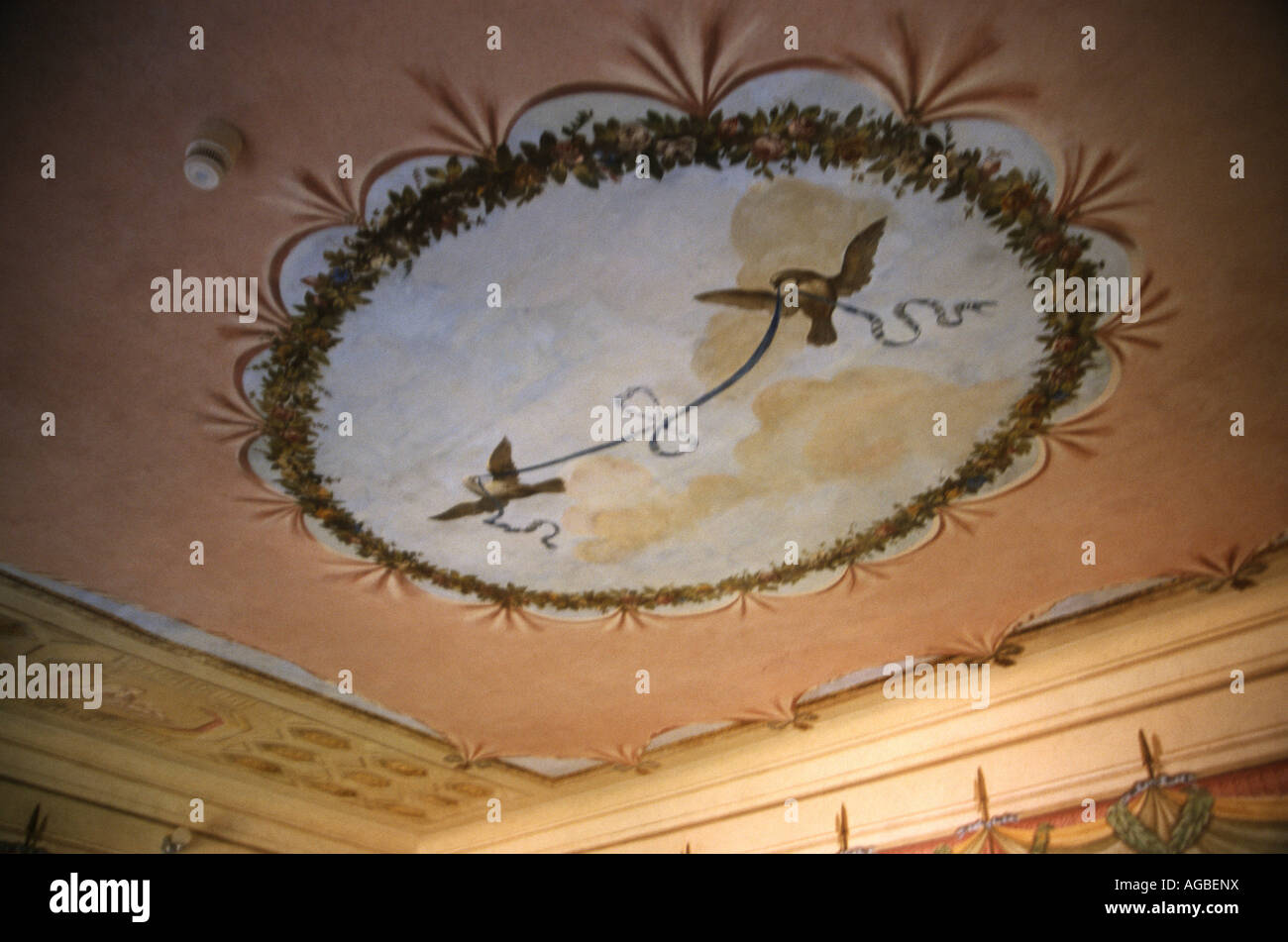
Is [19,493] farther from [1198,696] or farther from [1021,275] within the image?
[1198,696]

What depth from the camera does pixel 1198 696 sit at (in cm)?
677

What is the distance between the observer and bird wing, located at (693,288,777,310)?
15.4ft

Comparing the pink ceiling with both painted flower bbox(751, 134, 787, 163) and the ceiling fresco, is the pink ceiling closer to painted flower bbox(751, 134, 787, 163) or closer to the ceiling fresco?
the ceiling fresco

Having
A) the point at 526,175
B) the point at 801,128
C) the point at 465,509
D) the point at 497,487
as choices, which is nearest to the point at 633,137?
the point at 526,175

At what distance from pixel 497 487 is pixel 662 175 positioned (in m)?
2.47

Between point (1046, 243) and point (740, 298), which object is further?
point (740, 298)

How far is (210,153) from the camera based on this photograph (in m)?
3.84

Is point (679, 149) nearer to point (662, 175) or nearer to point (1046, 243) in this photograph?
point (662, 175)

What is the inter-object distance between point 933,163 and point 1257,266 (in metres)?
1.80

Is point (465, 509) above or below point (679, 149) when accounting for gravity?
below

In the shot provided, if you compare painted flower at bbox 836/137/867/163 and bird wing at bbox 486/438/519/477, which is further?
bird wing at bbox 486/438/519/477

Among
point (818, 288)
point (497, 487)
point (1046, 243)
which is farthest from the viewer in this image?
point (497, 487)

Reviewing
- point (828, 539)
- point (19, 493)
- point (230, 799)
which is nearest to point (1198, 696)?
point (828, 539)

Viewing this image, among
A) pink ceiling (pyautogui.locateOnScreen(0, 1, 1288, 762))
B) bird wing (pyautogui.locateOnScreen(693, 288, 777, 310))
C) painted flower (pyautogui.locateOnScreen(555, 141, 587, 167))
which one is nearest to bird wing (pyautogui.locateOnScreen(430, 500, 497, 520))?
pink ceiling (pyautogui.locateOnScreen(0, 1, 1288, 762))
